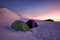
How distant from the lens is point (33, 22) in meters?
4.74

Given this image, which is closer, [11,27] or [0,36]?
[0,36]

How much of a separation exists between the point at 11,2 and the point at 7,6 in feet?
0.67

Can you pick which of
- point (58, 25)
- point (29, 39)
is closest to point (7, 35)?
point (29, 39)

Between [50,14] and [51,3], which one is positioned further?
[50,14]

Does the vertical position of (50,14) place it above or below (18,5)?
below

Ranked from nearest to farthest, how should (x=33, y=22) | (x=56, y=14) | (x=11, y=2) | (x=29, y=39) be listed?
(x=29, y=39) → (x=11, y=2) → (x=56, y=14) → (x=33, y=22)

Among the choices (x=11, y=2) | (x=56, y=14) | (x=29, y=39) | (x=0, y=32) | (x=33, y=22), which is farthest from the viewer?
(x=33, y=22)

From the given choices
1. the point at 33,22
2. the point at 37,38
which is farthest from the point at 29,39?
the point at 33,22

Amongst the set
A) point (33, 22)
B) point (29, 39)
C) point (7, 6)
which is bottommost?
point (29, 39)

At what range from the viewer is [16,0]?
3961mm

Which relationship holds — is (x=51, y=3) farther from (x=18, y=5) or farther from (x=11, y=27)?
(x=11, y=27)

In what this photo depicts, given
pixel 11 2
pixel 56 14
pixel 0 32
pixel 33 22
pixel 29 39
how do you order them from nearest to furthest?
pixel 29 39 → pixel 0 32 → pixel 11 2 → pixel 56 14 → pixel 33 22

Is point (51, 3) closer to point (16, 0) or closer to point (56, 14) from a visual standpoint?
point (56, 14)

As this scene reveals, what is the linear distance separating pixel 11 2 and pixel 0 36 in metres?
1.04
